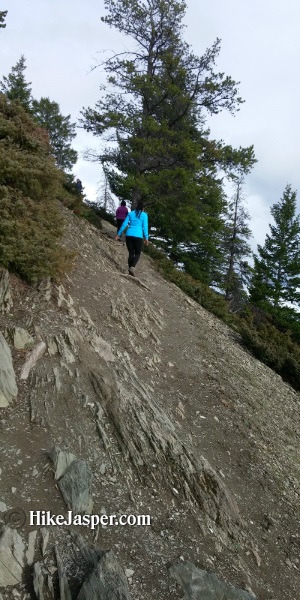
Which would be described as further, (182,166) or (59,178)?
(182,166)

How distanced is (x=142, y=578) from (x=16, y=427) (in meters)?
2.16

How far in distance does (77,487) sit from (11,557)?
95 cm

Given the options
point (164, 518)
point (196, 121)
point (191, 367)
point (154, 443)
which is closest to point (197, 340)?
point (191, 367)

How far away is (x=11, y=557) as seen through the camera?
11.3 ft

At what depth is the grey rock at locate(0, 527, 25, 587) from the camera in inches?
132

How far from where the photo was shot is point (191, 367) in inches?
321

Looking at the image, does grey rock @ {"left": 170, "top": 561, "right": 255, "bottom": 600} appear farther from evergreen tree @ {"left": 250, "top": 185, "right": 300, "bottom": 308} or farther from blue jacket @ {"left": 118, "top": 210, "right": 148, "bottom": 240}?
evergreen tree @ {"left": 250, "top": 185, "right": 300, "bottom": 308}

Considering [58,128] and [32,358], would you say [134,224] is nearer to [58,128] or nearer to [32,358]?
[32,358]

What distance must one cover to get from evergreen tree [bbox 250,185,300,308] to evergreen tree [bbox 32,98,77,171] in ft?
64.5

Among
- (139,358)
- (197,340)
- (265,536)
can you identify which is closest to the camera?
(265,536)

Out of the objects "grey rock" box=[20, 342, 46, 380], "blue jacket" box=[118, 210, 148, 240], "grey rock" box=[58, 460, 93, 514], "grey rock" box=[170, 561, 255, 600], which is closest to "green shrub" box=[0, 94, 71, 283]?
"grey rock" box=[20, 342, 46, 380]

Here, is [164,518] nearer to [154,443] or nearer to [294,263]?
[154,443]

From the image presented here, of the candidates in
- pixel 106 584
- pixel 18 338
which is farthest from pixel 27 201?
pixel 106 584

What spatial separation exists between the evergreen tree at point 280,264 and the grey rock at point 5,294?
21134mm
